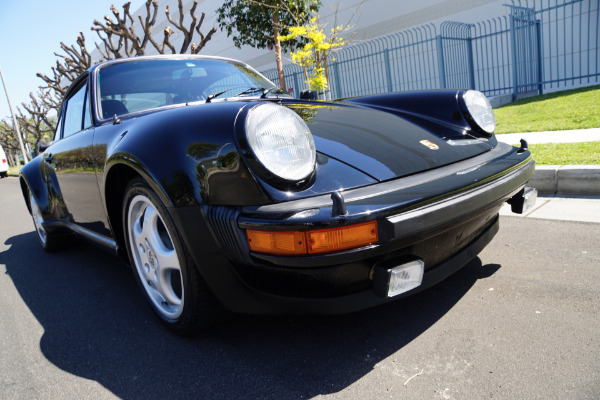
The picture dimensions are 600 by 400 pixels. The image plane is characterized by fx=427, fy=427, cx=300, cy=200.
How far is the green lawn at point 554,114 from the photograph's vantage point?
602cm

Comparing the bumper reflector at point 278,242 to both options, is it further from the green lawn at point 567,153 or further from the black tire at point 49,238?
the green lawn at point 567,153

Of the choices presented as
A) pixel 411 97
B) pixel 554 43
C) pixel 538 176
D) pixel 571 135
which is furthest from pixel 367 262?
pixel 554 43

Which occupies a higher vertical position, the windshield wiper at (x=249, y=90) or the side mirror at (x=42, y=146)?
the windshield wiper at (x=249, y=90)

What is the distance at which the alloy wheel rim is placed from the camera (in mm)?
1951

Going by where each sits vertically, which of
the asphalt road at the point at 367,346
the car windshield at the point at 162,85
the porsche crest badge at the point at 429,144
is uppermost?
the car windshield at the point at 162,85

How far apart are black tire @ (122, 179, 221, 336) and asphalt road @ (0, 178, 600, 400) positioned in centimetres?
13

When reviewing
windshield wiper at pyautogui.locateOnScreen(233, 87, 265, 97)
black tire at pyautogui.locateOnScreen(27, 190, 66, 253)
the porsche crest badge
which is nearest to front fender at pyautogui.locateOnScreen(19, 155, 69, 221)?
black tire at pyautogui.locateOnScreen(27, 190, 66, 253)

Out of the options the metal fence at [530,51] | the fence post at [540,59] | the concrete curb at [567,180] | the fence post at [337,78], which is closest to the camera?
the concrete curb at [567,180]

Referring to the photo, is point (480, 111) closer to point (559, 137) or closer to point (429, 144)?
point (429, 144)

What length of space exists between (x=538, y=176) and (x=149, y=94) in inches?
126

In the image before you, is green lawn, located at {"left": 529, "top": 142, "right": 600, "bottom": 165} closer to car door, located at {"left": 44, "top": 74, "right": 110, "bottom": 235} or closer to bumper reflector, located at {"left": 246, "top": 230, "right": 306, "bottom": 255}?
bumper reflector, located at {"left": 246, "top": 230, "right": 306, "bottom": 255}

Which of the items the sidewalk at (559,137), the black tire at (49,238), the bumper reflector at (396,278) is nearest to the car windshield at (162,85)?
the bumper reflector at (396,278)

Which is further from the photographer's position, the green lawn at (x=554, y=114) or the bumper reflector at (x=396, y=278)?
the green lawn at (x=554, y=114)

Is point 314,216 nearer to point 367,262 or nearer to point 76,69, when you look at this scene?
point 367,262
